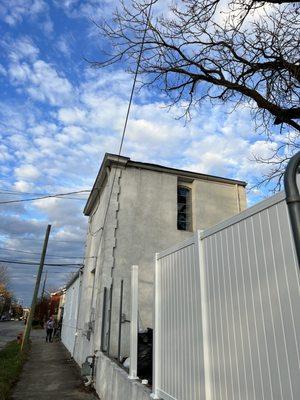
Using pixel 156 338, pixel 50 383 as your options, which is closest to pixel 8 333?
pixel 50 383

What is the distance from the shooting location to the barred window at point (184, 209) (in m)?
13.5

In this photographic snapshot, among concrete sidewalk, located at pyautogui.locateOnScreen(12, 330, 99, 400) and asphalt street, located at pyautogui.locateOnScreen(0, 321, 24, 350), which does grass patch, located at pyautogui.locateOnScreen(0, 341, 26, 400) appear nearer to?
concrete sidewalk, located at pyautogui.locateOnScreen(12, 330, 99, 400)

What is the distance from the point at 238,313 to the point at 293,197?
1.64 m

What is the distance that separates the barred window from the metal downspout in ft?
36.2

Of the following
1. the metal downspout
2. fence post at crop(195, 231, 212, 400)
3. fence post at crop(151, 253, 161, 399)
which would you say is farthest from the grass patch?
the metal downspout

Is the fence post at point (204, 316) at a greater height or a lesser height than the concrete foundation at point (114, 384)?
greater

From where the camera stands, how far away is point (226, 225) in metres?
3.82

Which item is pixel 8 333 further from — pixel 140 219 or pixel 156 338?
pixel 156 338

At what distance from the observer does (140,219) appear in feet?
40.9

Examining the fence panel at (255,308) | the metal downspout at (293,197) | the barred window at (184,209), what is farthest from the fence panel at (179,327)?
the barred window at (184,209)

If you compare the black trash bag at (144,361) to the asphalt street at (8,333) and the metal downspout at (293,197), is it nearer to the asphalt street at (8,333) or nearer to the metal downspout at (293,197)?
the metal downspout at (293,197)

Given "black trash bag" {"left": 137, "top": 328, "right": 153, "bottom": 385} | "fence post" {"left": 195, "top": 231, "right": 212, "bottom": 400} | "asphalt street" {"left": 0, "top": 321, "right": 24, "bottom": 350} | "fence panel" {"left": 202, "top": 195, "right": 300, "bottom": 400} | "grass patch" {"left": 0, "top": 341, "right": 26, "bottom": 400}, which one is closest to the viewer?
"fence panel" {"left": 202, "top": 195, "right": 300, "bottom": 400}

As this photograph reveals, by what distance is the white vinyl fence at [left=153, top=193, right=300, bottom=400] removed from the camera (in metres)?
2.82

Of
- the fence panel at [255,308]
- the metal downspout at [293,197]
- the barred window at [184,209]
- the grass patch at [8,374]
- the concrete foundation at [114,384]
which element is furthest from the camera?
the barred window at [184,209]
